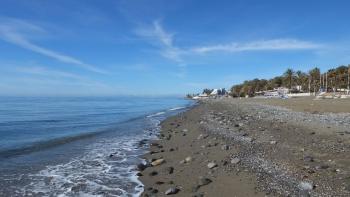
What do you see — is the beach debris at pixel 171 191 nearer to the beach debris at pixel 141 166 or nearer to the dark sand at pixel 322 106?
the beach debris at pixel 141 166

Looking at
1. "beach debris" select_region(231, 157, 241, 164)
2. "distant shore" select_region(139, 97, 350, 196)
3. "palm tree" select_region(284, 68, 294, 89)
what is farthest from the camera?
"palm tree" select_region(284, 68, 294, 89)

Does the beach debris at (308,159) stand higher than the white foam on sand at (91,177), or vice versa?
the beach debris at (308,159)

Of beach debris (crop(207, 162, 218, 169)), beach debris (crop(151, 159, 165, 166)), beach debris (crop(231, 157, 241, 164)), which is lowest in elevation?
beach debris (crop(151, 159, 165, 166))

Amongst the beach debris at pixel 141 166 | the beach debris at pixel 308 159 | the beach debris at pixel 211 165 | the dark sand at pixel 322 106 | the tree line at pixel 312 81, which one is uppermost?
the tree line at pixel 312 81

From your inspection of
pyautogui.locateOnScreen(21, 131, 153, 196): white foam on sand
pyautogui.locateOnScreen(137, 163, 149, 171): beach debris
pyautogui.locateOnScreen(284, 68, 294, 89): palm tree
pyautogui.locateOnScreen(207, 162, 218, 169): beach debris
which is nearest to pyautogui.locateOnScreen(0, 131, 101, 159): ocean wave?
pyautogui.locateOnScreen(21, 131, 153, 196): white foam on sand

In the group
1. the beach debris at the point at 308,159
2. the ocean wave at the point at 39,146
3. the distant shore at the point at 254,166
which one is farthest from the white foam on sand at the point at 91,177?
the beach debris at the point at 308,159

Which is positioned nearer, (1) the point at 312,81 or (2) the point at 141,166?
(2) the point at 141,166

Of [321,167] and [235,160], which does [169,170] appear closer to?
[235,160]

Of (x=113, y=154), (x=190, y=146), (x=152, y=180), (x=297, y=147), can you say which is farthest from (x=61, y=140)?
(x=297, y=147)

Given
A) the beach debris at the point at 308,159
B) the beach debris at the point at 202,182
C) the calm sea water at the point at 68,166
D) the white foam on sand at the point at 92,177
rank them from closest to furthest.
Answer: the beach debris at the point at 202,182, the white foam on sand at the point at 92,177, the calm sea water at the point at 68,166, the beach debris at the point at 308,159

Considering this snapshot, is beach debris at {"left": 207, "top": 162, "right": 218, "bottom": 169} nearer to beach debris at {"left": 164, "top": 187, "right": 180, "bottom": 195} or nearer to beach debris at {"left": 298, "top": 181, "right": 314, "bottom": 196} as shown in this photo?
beach debris at {"left": 164, "top": 187, "right": 180, "bottom": 195}

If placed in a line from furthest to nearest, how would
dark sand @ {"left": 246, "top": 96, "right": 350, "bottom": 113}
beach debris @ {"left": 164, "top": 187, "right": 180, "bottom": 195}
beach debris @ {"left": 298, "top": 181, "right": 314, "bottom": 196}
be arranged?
dark sand @ {"left": 246, "top": 96, "right": 350, "bottom": 113} < beach debris @ {"left": 164, "top": 187, "right": 180, "bottom": 195} < beach debris @ {"left": 298, "top": 181, "right": 314, "bottom": 196}

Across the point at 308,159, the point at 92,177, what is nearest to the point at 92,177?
the point at 92,177

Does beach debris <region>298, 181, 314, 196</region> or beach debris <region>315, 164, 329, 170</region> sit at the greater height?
beach debris <region>315, 164, 329, 170</region>
